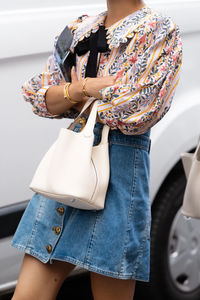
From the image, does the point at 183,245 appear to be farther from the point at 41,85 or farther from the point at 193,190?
the point at 41,85

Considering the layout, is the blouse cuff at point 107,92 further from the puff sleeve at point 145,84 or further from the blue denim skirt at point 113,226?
the blue denim skirt at point 113,226

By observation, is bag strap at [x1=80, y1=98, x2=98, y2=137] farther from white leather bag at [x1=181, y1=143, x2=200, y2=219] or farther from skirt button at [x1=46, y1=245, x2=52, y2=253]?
white leather bag at [x1=181, y1=143, x2=200, y2=219]

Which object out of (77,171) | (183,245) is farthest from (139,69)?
(183,245)

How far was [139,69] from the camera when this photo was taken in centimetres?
264

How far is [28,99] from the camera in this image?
2.92 metres

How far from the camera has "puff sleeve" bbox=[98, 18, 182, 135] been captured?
262 cm

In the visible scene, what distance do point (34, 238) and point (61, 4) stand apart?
1.25 meters

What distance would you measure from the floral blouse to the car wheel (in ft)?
4.50

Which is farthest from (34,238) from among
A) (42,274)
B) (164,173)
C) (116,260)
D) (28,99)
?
(164,173)

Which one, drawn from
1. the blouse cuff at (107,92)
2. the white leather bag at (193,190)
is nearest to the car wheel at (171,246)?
the white leather bag at (193,190)

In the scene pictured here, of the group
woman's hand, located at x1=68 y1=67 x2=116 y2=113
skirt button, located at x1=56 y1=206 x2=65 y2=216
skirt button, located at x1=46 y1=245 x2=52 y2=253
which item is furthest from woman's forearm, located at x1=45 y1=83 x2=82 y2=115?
skirt button, located at x1=46 y1=245 x2=52 y2=253

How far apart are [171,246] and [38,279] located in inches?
54.5

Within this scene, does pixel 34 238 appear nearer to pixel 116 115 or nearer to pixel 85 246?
pixel 85 246

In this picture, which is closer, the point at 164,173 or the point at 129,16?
the point at 129,16
